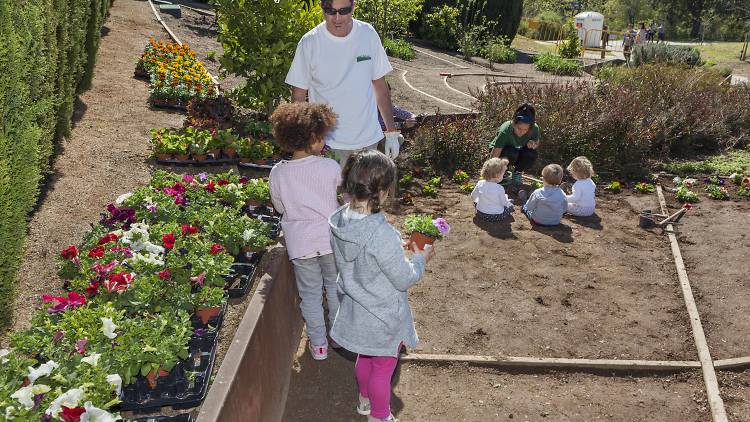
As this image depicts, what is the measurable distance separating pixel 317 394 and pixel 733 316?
353cm

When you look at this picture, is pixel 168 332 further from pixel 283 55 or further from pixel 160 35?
pixel 160 35

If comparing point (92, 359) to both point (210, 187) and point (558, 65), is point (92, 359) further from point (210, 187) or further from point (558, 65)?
point (558, 65)

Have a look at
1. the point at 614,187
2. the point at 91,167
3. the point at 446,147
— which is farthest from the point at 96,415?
the point at 614,187

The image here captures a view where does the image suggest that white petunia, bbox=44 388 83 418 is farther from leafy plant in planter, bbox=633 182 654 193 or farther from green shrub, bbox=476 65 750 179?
leafy plant in planter, bbox=633 182 654 193

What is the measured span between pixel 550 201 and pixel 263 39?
4142 millimetres

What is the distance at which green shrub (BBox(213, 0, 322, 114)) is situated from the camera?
8016 millimetres

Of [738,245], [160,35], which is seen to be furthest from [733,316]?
[160,35]

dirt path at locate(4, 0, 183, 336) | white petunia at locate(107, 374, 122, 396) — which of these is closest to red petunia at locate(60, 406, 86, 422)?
white petunia at locate(107, 374, 122, 396)

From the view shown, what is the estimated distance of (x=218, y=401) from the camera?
293cm

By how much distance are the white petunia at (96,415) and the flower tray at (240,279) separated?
1861mm

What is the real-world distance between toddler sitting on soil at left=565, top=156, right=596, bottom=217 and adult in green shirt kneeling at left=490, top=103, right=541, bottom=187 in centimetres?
78

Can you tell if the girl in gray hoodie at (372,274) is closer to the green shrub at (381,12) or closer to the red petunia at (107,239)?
Answer: the red petunia at (107,239)

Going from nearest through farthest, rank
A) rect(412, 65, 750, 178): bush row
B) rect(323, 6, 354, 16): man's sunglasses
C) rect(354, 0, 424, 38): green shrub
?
1. rect(323, 6, 354, 16): man's sunglasses
2. rect(412, 65, 750, 178): bush row
3. rect(354, 0, 424, 38): green shrub

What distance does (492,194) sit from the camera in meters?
6.99
